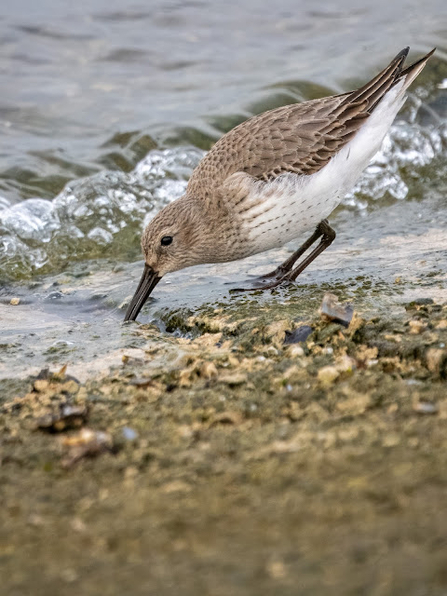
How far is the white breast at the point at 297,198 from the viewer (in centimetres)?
509

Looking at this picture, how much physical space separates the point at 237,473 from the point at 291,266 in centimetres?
329

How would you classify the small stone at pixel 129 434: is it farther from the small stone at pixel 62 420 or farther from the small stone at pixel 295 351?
the small stone at pixel 295 351

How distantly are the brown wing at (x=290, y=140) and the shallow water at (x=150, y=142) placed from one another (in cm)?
80

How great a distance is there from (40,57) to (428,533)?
9.65 metres

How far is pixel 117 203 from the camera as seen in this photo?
7.69 meters

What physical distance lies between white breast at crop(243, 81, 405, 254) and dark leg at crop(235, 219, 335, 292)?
25 centimetres

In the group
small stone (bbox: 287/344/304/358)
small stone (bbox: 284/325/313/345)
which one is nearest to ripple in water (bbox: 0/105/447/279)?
small stone (bbox: 284/325/313/345)

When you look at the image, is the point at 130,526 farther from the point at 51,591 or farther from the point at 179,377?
the point at 179,377

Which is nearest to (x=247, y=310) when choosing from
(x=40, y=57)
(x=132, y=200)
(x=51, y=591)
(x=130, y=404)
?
(x=130, y=404)

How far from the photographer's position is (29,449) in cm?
283

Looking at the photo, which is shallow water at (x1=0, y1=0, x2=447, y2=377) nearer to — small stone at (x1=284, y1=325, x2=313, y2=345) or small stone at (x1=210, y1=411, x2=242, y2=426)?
small stone at (x1=284, y1=325, x2=313, y2=345)

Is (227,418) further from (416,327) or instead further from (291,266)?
(291,266)

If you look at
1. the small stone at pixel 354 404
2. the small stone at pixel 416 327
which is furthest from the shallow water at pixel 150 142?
the small stone at pixel 354 404

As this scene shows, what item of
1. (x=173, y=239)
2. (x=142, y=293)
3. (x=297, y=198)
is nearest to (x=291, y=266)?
(x=297, y=198)
